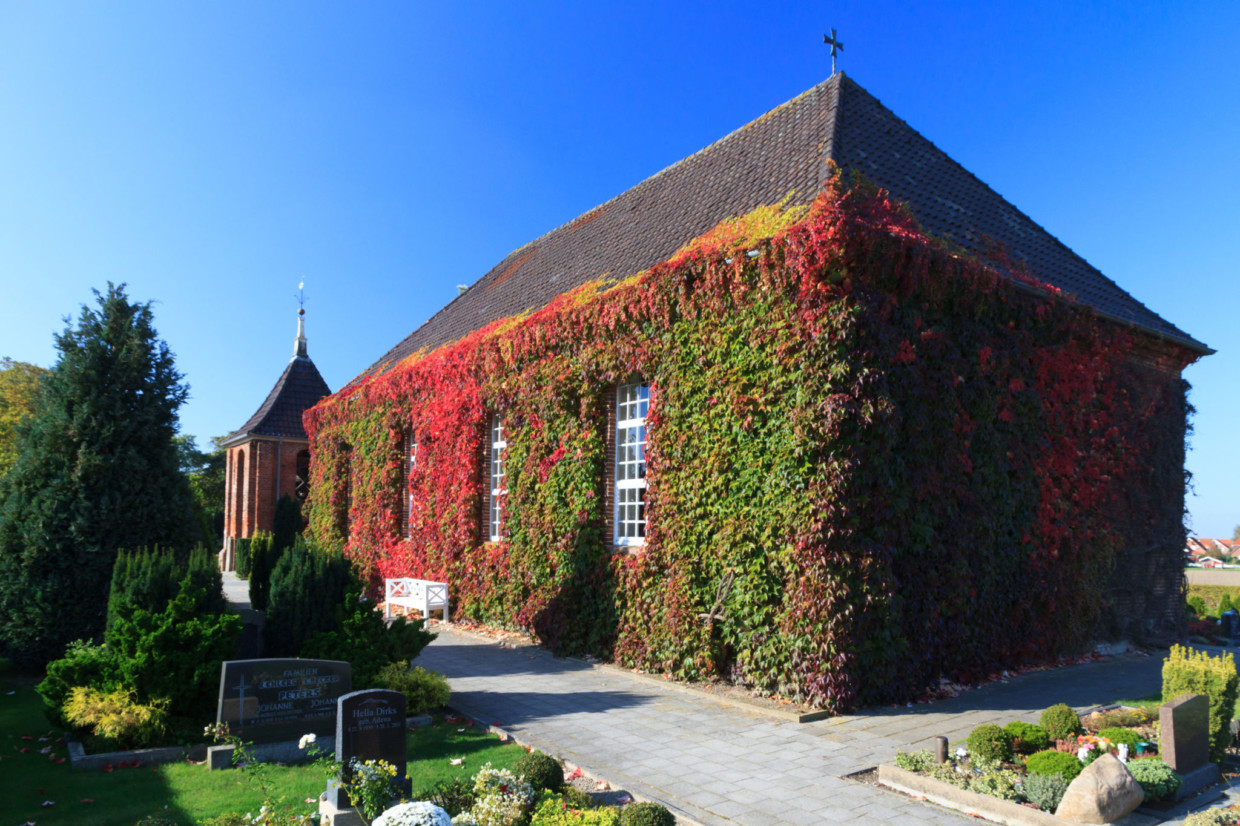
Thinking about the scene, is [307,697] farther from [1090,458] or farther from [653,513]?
[1090,458]

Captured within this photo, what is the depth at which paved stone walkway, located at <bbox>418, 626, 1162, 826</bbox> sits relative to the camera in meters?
5.73

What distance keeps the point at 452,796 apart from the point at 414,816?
129 centimetres

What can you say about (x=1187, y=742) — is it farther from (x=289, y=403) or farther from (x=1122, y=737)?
(x=289, y=403)

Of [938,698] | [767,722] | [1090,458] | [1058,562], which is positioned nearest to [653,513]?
[767,722]

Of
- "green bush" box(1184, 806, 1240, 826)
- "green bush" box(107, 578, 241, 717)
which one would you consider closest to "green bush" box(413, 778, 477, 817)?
"green bush" box(107, 578, 241, 717)

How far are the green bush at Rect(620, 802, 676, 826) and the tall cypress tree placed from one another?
27.3 feet

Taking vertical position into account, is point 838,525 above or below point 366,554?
above

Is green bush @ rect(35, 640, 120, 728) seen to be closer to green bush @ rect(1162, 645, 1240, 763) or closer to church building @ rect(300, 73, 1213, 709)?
church building @ rect(300, 73, 1213, 709)

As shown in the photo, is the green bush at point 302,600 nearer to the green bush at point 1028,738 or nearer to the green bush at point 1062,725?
the green bush at point 1028,738

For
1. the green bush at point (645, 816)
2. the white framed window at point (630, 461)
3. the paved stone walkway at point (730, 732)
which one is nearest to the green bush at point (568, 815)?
the green bush at point (645, 816)

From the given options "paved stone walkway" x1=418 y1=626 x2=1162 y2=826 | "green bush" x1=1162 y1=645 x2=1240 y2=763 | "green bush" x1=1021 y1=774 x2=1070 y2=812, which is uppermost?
"green bush" x1=1162 y1=645 x2=1240 y2=763

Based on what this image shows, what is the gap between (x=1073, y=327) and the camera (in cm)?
1150

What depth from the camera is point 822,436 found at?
8555 millimetres

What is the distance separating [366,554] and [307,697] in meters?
12.3
